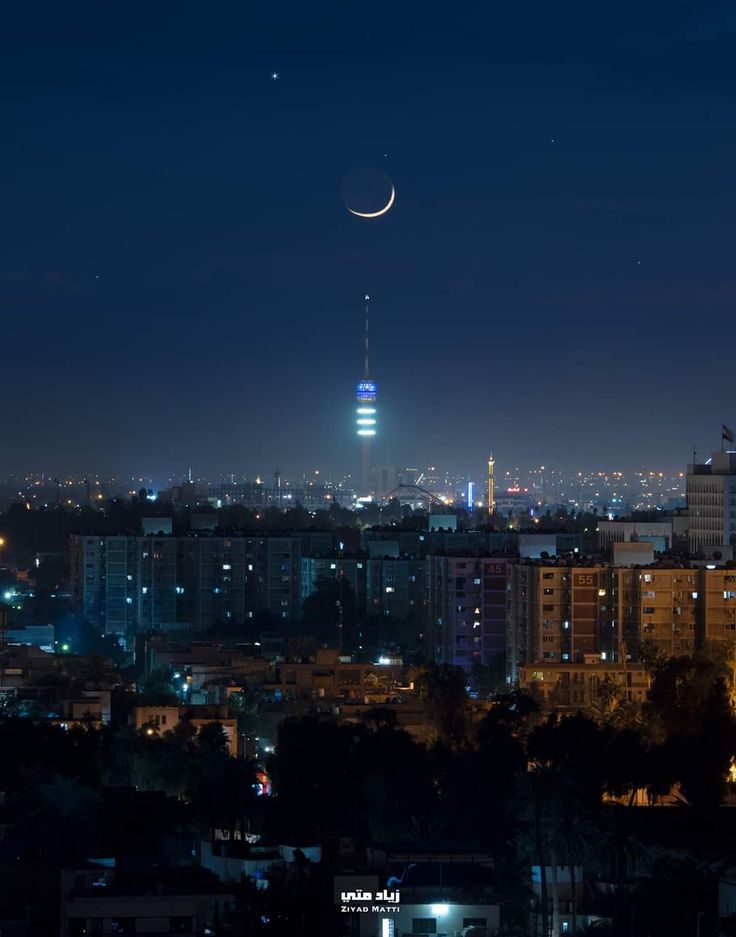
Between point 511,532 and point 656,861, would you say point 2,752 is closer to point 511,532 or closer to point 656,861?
point 656,861

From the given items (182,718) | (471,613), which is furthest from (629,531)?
(182,718)

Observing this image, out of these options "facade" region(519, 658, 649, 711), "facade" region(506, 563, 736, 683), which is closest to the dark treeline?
"facade" region(519, 658, 649, 711)

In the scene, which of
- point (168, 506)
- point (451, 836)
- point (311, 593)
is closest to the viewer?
point (451, 836)

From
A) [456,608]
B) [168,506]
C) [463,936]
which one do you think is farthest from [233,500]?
[463,936]

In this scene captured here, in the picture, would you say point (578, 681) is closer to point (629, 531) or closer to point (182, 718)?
point (182, 718)

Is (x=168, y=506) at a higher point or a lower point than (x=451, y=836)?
higher

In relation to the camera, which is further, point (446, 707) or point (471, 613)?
point (471, 613)

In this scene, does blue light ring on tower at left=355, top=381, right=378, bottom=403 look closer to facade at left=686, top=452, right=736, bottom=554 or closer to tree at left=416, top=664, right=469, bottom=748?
facade at left=686, top=452, right=736, bottom=554
